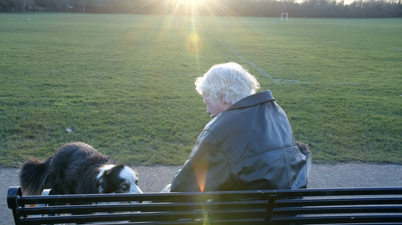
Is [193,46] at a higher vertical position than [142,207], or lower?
higher

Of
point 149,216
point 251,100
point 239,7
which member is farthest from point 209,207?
point 239,7

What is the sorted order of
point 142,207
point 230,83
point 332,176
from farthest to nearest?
point 332,176 < point 230,83 < point 142,207

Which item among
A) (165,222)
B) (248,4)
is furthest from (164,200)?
(248,4)

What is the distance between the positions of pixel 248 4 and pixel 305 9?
17376mm

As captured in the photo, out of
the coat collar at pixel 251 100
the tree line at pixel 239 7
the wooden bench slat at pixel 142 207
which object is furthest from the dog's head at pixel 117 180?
the tree line at pixel 239 7

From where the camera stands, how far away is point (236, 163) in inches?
72.4

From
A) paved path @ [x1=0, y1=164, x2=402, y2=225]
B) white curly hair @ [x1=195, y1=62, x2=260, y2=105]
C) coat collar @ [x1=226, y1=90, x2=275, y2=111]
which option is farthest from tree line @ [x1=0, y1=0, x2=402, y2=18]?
coat collar @ [x1=226, y1=90, x2=275, y2=111]

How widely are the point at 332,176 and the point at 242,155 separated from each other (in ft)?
10.4

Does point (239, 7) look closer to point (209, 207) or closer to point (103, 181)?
point (103, 181)

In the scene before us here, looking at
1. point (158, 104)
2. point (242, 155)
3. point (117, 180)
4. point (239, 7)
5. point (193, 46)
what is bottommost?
point (158, 104)

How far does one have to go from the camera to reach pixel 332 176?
4395mm

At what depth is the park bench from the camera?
1657 millimetres

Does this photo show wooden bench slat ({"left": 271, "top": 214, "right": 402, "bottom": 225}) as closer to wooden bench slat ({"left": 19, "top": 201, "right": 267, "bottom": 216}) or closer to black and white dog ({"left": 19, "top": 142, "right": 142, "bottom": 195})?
wooden bench slat ({"left": 19, "top": 201, "right": 267, "bottom": 216})

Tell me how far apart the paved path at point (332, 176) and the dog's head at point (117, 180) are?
31.1 inches
